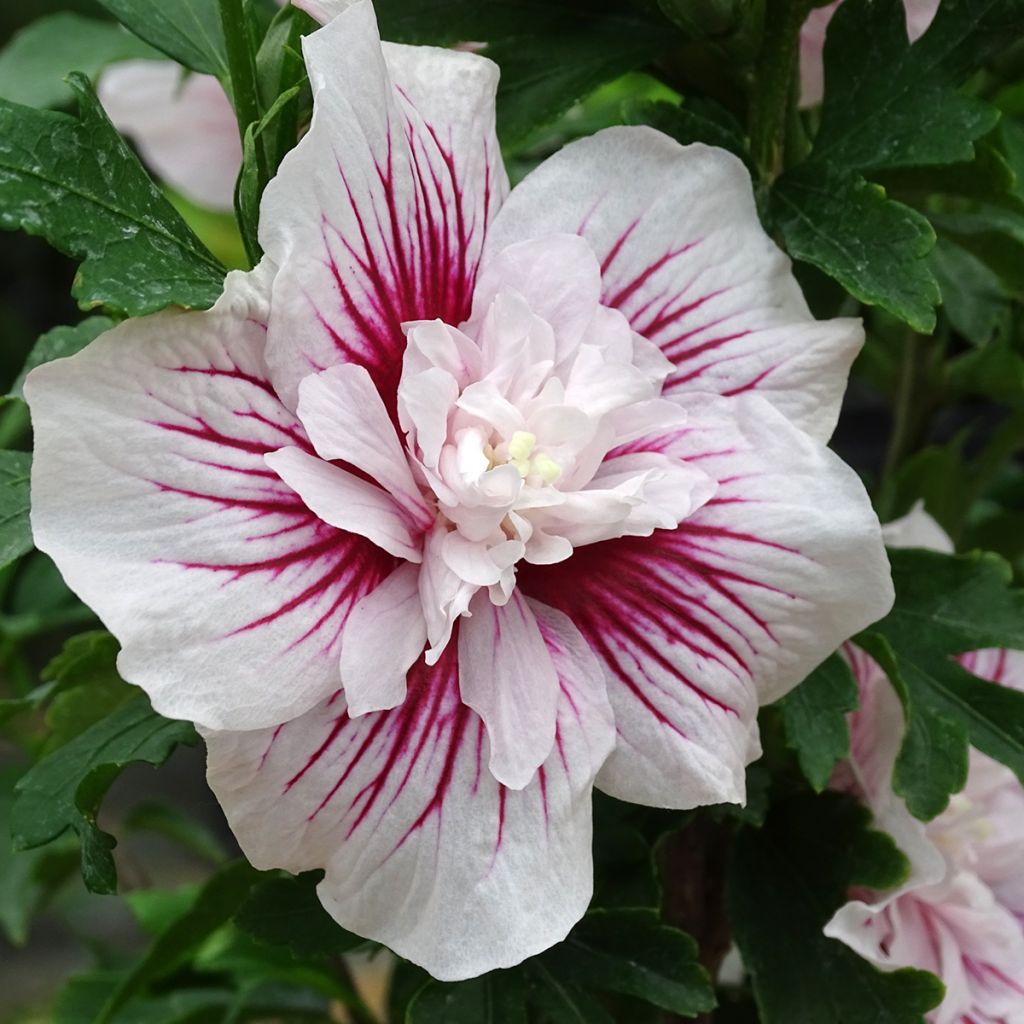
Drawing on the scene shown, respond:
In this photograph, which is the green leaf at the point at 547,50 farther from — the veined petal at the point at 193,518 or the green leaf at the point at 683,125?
the veined petal at the point at 193,518

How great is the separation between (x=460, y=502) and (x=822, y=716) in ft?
0.58

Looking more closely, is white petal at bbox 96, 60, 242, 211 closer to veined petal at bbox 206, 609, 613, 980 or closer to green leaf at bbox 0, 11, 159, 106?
green leaf at bbox 0, 11, 159, 106

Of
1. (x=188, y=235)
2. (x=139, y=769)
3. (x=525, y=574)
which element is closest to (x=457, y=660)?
(x=525, y=574)

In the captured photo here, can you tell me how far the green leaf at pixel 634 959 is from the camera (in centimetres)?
47

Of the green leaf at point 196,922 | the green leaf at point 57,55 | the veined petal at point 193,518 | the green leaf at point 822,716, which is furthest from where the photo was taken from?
the green leaf at point 57,55

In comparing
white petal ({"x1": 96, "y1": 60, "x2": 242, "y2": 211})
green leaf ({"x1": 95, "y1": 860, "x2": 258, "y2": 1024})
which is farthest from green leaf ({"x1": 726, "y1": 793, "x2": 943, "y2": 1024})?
white petal ({"x1": 96, "y1": 60, "x2": 242, "y2": 211})

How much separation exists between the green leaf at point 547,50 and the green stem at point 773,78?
38mm

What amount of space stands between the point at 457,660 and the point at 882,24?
0.27m

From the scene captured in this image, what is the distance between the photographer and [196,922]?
584 millimetres

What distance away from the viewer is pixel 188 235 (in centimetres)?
39

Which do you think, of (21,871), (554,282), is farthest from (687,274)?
(21,871)

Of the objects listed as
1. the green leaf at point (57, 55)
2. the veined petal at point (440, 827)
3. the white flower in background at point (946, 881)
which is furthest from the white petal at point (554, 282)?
the green leaf at point (57, 55)

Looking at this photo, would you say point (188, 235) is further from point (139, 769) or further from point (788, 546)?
point (139, 769)

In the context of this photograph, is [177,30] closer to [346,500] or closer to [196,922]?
[346,500]
